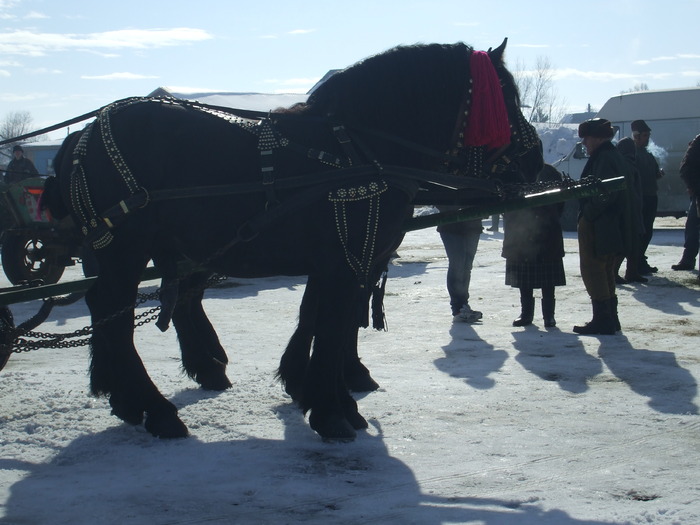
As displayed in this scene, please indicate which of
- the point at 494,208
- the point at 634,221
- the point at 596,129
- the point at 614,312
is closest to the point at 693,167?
the point at 634,221

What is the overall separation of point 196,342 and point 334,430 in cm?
152

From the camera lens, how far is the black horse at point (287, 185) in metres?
4.53

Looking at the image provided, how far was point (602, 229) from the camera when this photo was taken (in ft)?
24.3

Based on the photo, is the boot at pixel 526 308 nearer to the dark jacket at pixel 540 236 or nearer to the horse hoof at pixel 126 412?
the dark jacket at pixel 540 236

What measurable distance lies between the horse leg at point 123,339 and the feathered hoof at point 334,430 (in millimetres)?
777

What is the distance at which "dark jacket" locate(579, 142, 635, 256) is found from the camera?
289 inches

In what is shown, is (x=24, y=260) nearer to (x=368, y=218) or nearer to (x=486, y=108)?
(x=368, y=218)

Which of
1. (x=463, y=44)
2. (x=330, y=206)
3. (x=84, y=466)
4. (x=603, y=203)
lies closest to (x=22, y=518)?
(x=84, y=466)

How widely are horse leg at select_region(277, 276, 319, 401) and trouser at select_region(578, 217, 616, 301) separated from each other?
3.18 m

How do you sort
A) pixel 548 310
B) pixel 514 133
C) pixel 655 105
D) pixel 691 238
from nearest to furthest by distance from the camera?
1. pixel 514 133
2. pixel 548 310
3. pixel 691 238
4. pixel 655 105

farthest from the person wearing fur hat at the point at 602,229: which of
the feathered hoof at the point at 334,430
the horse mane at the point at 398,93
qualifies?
the feathered hoof at the point at 334,430

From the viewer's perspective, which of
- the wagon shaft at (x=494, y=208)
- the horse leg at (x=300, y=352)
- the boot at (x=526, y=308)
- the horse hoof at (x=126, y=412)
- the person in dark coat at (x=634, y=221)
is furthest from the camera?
the boot at (x=526, y=308)

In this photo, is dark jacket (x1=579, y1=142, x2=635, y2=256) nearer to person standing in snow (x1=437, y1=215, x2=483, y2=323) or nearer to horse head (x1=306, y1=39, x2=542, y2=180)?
person standing in snow (x1=437, y1=215, x2=483, y2=323)

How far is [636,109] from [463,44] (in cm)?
1537
